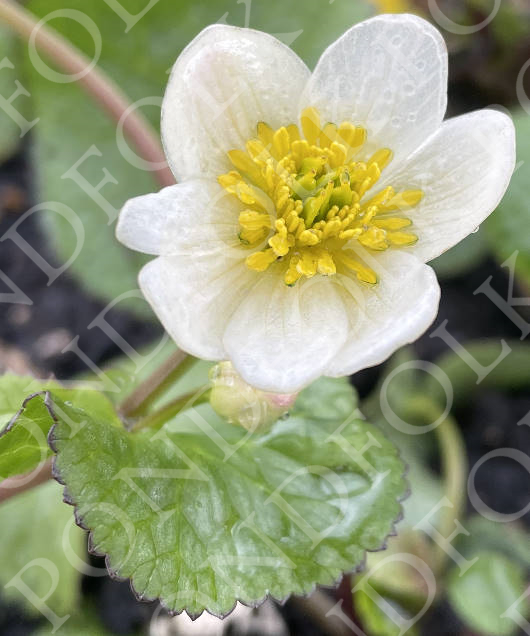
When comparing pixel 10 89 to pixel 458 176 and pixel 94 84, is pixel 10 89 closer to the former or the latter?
pixel 94 84

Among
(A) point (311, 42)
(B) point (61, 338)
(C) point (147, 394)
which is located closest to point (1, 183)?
(B) point (61, 338)

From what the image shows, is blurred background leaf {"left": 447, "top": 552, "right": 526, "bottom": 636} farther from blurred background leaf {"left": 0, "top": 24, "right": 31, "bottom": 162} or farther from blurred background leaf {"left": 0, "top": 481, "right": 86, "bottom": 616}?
blurred background leaf {"left": 0, "top": 24, "right": 31, "bottom": 162}

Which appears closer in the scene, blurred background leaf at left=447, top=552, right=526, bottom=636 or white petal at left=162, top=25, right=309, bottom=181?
white petal at left=162, top=25, right=309, bottom=181

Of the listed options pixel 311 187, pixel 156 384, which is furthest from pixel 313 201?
pixel 156 384

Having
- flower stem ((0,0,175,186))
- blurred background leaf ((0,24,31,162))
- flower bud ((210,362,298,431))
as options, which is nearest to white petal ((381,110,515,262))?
flower bud ((210,362,298,431))

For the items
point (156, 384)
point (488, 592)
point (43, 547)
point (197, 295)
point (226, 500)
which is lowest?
point (488, 592)

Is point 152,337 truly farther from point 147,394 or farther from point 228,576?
point 228,576
